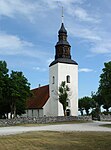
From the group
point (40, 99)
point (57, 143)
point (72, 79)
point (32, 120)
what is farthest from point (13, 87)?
point (57, 143)

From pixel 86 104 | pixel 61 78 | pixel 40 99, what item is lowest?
pixel 86 104

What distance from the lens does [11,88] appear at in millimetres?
48531

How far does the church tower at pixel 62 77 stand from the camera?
62.3m

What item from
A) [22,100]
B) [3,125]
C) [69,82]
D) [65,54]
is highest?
[65,54]

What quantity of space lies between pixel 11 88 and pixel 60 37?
2060cm

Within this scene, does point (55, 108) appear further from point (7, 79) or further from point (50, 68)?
point (7, 79)

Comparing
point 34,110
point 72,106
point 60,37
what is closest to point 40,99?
point 34,110

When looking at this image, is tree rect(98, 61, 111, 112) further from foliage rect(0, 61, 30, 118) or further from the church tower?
the church tower

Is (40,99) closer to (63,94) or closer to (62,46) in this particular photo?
(63,94)

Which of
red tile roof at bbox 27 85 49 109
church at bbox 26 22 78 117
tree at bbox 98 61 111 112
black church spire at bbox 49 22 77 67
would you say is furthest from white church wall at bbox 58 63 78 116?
tree at bbox 98 61 111 112

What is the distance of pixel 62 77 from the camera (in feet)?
206

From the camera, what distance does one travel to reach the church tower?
62.3 meters

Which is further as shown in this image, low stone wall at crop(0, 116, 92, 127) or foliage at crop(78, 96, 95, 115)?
foliage at crop(78, 96, 95, 115)

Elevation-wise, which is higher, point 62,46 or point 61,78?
point 62,46
